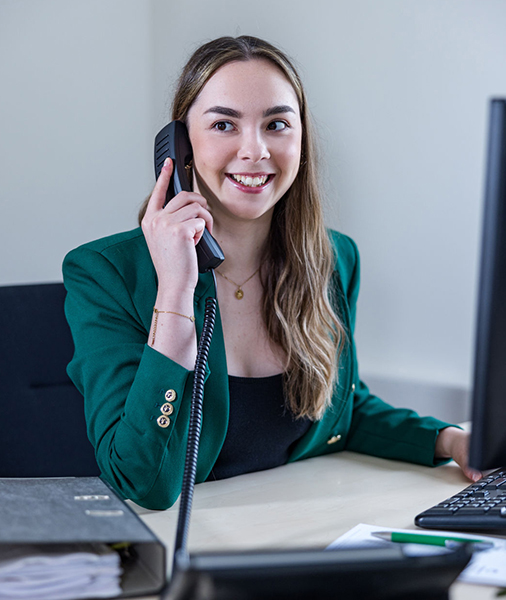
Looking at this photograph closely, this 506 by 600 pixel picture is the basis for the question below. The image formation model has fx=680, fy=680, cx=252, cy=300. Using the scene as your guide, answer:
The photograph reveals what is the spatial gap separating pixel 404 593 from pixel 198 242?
77cm

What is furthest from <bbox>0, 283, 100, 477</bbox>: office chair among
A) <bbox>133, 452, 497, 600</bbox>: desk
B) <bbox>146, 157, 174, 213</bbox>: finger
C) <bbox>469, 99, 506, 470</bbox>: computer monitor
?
<bbox>469, 99, 506, 470</bbox>: computer monitor

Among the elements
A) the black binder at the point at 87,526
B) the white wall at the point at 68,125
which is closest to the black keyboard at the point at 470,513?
the black binder at the point at 87,526

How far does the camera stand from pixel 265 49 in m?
1.35

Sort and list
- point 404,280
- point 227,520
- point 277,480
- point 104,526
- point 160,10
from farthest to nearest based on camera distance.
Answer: point 160,10 → point 404,280 → point 277,480 → point 227,520 → point 104,526

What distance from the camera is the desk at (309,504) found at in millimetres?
880

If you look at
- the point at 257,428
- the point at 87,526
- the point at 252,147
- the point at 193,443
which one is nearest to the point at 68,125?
the point at 252,147

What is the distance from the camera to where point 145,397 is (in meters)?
1.03

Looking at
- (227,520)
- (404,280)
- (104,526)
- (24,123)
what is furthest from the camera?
(24,123)

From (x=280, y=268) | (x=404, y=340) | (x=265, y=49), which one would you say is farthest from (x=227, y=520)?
(x=404, y=340)

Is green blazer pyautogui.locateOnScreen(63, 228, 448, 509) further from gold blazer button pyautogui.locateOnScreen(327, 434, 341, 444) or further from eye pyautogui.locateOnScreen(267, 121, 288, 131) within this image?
eye pyautogui.locateOnScreen(267, 121, 288, 131)

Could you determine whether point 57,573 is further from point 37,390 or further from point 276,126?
point 276,126

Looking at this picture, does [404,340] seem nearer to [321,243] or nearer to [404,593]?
[321,243]

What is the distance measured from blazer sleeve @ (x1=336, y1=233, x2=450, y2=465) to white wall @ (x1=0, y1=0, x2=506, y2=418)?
0.44 meters

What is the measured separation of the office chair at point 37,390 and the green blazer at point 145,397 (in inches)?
2.9
